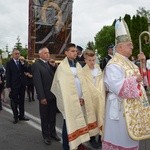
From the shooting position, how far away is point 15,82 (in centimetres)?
930

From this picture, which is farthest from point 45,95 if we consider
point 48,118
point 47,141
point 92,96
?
point 92,96

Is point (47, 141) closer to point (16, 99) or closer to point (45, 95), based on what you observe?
point (45, 95)

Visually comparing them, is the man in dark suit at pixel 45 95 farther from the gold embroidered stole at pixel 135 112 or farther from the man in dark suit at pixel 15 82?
the gold embroidered stole at pixel 135 112

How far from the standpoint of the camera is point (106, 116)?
494 cm

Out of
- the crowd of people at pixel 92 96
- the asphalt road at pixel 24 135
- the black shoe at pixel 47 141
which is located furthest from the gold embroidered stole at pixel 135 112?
the black shoe at pixel 47 141

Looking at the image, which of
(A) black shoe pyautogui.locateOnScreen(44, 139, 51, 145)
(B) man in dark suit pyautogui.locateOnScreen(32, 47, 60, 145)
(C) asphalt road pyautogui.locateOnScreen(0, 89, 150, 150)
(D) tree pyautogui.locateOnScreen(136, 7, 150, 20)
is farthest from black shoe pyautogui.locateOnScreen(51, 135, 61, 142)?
(D) tree pyautogui.locateOnScreen(136, 7, 150, 20)

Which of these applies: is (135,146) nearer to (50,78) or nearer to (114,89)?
(114,89)

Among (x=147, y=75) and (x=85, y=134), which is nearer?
(x=147, y=75)

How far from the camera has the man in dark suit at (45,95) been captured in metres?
7.17

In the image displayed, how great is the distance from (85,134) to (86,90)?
69 centimetres

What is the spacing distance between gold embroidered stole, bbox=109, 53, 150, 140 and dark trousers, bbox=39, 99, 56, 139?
278cm

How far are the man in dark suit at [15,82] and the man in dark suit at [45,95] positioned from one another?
2.02 meters

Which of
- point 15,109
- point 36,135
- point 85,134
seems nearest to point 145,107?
point 85,134

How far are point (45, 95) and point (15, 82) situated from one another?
2220 millimetres
